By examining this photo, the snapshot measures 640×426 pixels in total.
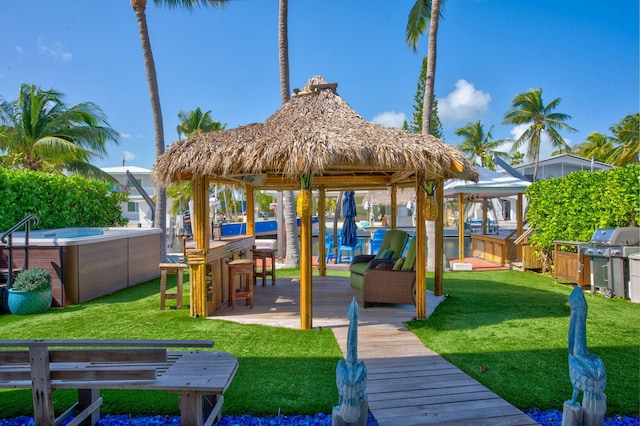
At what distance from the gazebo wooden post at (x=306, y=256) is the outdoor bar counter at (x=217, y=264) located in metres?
1.60

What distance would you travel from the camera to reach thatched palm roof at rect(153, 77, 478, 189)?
5195 millimetres

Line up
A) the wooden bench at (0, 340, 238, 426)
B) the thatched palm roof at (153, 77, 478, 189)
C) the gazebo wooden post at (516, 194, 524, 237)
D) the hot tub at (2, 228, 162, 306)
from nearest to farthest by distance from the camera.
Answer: the wooden bench at (0, 340, 238, 426) < the thatched palm roof at (153, 77, 478, 189) < the hot tub at (2, 228, 162, 306) < the gazebo wooden post at (516, 194, 524, 237)

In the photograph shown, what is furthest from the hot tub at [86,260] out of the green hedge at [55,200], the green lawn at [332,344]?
the green hedge at [55,200]

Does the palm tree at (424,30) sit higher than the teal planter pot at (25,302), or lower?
higher

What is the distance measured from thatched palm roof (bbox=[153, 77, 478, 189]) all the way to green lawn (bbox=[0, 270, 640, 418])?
2.19 meters

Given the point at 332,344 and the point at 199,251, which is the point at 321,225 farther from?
the point at 332,344

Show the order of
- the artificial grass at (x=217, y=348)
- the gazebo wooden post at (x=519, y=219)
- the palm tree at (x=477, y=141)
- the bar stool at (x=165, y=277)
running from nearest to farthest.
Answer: the artificial grass at (x=217, y=348) < the bar stool at (x=165, y=277) < the gazebo wooden post at (x=519, y=219) < the palm tree at (x=477, y=141)

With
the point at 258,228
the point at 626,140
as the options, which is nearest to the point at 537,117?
the point at 626,140

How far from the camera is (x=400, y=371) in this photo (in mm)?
3986

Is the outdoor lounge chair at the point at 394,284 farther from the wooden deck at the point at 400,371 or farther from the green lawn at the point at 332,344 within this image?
the green lawn at the point at 332,344

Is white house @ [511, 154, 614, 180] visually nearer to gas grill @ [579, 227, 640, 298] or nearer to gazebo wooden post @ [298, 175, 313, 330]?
gas grill @ [579, 227, 640, 298]

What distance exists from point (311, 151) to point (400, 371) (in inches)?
111

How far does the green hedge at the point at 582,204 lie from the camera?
26.1ft

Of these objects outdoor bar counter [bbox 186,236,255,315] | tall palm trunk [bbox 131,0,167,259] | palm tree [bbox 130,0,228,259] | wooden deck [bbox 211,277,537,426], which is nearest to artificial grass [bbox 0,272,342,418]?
wooden deck [bbox 211,277,537,426]
